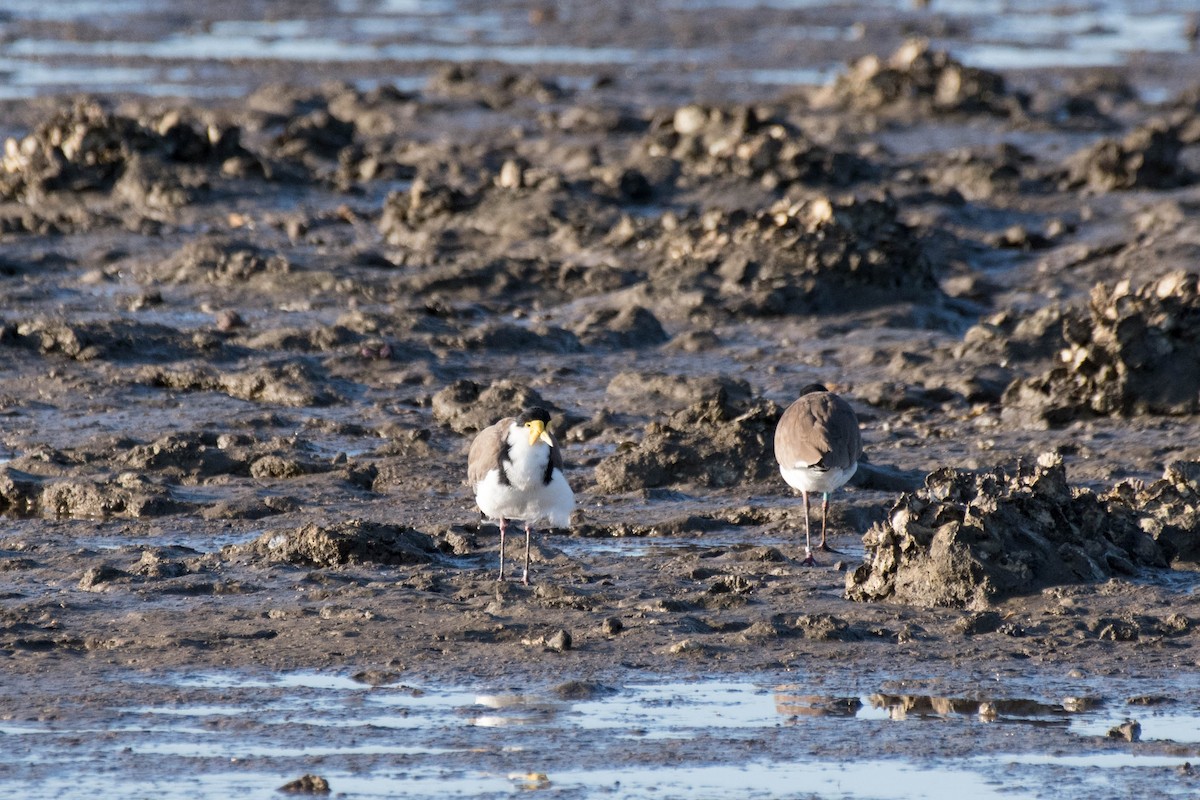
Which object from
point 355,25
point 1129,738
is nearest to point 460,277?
point 1129,738

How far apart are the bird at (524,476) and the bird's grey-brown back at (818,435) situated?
1254mm

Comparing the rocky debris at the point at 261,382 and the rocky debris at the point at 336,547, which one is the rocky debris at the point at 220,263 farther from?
the rocky debris at the point at 336,547

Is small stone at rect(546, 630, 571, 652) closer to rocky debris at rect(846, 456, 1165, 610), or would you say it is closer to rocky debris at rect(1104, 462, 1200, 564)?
rocky debris at rect(846, 456, 1165, 610)

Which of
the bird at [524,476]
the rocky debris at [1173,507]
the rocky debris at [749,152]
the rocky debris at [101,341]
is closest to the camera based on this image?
the bird at [524,476]

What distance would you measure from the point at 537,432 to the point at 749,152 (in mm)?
10954

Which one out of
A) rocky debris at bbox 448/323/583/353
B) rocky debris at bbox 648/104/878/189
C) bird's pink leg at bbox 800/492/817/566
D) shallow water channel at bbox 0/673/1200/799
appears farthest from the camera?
rocky debris at bbox 648/104/878/189

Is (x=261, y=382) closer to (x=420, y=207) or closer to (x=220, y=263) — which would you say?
(x=220, y=263)

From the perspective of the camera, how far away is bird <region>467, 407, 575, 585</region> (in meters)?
9.20

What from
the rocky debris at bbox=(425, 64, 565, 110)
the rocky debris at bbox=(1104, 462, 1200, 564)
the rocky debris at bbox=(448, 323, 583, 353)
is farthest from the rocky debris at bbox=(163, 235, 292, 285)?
the rocky debris at bbox=(425, 64, 565, 110)

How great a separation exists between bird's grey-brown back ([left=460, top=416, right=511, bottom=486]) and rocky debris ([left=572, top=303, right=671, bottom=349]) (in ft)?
16.6

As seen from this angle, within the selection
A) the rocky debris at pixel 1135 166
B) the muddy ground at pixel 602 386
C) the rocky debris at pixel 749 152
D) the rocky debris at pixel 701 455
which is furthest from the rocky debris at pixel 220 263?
the rocky debris at pixel 1135 166

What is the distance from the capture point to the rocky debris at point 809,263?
15.7 metres

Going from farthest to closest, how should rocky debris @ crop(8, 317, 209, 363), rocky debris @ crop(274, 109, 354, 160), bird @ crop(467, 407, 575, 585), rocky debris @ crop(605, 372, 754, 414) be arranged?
rocky debris @ crop(274, 109, 354, 160), rocky debris @ crop(8, 317, 209, 363), rocky debris @ crop(605, 372, 754, 414), bird @ crop(467, 407, 575, 585)

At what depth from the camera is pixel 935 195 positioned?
19422 millimetres
